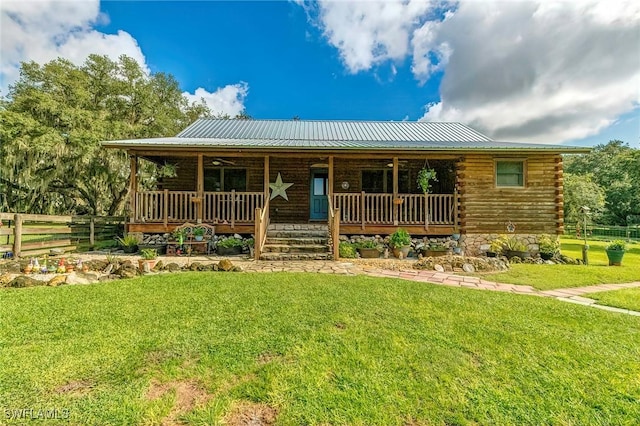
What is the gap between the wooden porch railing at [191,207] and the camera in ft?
30.9

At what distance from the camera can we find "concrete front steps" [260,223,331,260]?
26.3 ft

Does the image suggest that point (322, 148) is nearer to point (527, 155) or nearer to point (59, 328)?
point (527, 155)

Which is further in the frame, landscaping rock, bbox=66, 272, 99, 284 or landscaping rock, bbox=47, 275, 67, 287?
landscaping rock, bbox=66, 272, 99, 284

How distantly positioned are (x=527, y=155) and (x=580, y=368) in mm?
8703

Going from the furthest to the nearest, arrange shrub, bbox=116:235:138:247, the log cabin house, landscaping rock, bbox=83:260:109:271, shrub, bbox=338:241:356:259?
1. the log cabin house
2. shrub, bbox=116:235:138:247
3. shrub, bbox=338:241:356:259
4. landscaping rock, bbox=83:260:109:271

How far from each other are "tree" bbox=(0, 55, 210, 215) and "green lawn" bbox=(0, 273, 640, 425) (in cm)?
1307

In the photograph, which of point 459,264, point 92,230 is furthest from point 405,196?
point 92,230

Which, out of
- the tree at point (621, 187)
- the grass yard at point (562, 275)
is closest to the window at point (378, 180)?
the grass yard at point (562, 275)

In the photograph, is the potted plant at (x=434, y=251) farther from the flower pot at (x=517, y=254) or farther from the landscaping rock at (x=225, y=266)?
the landscaping rock at (x=225, y=266)

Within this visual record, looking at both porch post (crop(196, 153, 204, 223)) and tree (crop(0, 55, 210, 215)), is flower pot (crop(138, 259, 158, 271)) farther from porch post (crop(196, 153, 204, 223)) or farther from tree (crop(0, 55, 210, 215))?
tree (crop(0, 55, 210, 215))

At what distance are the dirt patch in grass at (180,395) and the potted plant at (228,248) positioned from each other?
6533 millimetres

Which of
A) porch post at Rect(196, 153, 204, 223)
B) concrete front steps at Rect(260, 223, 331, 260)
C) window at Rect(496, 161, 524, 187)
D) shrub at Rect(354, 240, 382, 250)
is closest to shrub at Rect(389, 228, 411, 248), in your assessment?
shrub at Rect(354, 240, 382, 250)

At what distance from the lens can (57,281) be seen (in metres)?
5.23

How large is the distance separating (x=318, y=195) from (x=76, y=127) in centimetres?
1343
